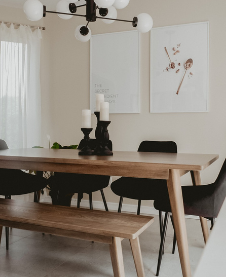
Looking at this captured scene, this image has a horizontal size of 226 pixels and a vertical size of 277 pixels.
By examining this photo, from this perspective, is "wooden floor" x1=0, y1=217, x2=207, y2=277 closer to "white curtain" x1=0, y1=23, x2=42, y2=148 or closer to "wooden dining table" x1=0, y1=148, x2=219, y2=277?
"wooden dining table" x1=0, y1=148, x2=219, y2=277

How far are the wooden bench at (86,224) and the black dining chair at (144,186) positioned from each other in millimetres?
495

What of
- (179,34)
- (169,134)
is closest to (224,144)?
(169,134)

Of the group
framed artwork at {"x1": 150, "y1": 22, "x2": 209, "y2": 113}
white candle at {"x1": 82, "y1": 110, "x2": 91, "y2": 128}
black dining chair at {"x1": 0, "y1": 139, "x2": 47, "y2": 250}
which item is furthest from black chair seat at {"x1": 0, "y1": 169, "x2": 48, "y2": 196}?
framed artwork at {"x1": 150, "y1": 22, "x2": 209, "y2": 113}

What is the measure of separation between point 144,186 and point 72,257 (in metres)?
0.80

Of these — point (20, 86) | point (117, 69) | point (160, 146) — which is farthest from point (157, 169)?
point (20, 86)

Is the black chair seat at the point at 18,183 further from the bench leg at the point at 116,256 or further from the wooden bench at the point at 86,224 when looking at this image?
the bench leg at the point at 116,256

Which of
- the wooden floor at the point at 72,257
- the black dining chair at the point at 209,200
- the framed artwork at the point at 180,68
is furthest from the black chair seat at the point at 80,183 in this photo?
the framed artwork at the point at 180,68

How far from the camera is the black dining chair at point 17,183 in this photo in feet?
9.10

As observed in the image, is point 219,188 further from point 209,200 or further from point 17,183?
point 17,183

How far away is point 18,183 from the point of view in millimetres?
2900

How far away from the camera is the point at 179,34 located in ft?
11.5

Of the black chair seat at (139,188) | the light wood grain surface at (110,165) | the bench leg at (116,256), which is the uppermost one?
the light wood grain surface at (110,165)

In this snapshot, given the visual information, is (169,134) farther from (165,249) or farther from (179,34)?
(165,249)

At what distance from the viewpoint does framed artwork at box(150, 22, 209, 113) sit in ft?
11.2
